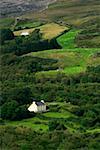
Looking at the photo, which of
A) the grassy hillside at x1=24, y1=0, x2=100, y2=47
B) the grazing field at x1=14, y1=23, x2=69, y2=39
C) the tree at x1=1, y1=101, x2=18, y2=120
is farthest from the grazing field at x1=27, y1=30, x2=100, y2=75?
the tree at x1=1, y1=101, x2=18, y2=120

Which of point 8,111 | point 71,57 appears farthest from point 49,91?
point 71,57

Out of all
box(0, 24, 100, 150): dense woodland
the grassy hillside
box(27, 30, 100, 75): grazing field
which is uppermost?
box(0, 24, 100, 150): dense woodland

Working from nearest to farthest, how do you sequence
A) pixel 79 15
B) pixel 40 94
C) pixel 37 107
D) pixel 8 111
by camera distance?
1. pixel 8 111
2. pixel 37 107
3. pixel 40 94
4. pixel 79 15

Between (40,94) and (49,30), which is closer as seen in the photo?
(40,94)

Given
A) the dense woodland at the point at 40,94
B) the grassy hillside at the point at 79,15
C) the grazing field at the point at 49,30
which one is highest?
the dense woodland at the point at 40,94

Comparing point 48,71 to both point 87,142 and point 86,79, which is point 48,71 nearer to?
point 86,79

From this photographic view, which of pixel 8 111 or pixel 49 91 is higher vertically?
pixel 8 111

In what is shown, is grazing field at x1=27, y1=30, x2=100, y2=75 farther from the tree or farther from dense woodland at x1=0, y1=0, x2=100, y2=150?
the tree

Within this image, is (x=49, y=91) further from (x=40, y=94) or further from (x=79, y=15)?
(x=79, y=15)

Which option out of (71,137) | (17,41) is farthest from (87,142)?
(17,41)

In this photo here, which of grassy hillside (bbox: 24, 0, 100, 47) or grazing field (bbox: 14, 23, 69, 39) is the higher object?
grazing field (bbox: 14, 23, 69, 39)

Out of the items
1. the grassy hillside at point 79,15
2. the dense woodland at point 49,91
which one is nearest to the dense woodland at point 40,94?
the dense woodland at point 49,91

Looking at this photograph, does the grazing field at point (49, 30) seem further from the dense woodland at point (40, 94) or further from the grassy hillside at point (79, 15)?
the grassy hillside at point (79, 15)
